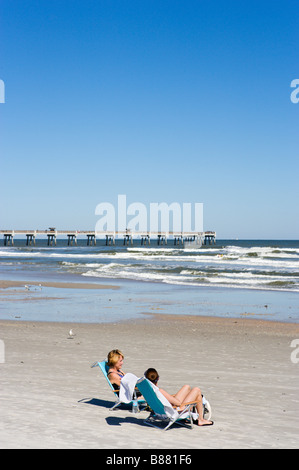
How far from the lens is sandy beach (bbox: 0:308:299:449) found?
5148mm

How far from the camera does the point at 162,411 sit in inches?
219

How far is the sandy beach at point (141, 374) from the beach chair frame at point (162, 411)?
0.13 m

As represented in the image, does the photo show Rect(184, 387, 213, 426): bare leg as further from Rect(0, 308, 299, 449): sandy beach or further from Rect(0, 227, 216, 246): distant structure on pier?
Rect(0, 227, 216, 246): distant structure on pier

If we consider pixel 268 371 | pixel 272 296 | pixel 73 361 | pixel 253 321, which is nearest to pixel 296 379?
pixel 268 371

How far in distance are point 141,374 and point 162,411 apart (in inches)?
93.3

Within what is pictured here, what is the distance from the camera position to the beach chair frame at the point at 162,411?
548cm

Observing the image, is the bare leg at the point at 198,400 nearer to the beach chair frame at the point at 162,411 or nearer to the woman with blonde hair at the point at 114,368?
the beach chair frame at the point at 162,411

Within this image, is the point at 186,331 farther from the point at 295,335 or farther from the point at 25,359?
the point at 25,359

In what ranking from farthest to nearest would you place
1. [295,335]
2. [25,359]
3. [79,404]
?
[295,335]
[25,359]
[79,404]

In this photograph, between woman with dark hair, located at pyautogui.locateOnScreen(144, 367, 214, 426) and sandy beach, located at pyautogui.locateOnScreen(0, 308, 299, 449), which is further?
woman with dark hair, located at pyautogui.locateOnScreen(144, 367, 214, 426)

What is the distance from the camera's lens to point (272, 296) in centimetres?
1933

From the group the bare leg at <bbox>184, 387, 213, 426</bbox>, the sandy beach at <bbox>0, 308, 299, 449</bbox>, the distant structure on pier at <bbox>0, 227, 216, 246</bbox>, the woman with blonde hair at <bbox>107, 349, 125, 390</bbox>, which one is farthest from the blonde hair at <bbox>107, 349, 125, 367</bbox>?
the distant structure on pier at <bbox>0, 227, 216, 246</bbox>

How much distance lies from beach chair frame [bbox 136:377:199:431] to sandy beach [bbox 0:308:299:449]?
0.42 feet

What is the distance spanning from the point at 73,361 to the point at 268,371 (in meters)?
3.16
